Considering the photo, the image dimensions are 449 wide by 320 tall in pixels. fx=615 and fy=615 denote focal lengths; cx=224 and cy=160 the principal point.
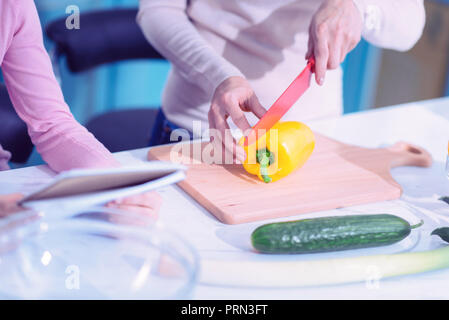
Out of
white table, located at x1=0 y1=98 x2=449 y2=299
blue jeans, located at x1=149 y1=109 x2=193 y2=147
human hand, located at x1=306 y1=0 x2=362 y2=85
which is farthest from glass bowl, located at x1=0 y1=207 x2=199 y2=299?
blue jeans, located at x1=149 y1=109 x2=193 y2=147

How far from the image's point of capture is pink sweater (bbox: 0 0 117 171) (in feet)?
3.86

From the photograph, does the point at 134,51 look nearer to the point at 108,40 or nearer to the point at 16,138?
the point at 108,40

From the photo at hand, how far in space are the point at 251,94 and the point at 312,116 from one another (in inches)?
16.1

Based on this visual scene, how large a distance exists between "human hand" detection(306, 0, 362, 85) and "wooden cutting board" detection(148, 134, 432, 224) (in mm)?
181

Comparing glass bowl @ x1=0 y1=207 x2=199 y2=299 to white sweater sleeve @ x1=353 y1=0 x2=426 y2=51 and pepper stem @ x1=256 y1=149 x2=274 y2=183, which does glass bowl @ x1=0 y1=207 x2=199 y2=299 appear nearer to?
pepper stem @ x1=256 y1=149 x2=274 y2=183

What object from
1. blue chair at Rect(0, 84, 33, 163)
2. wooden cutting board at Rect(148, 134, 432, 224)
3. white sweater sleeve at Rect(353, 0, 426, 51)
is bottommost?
blue chair at Rect(0, 84, 33, 163)

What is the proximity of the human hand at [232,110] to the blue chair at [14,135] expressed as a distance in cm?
61

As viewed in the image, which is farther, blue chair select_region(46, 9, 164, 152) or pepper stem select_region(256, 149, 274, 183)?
blue chair select_region(46, 9, 164, 152)

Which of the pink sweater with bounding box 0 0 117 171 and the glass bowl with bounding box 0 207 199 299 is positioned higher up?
the pink sweater with bounding box 0 0 117 171

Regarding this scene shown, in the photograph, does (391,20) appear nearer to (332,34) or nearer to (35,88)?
(332,34)

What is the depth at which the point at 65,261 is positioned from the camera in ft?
2.88

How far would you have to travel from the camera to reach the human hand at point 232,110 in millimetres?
1223

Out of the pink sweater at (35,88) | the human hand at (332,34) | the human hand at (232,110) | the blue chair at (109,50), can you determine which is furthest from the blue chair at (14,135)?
the human hand at (332,34)
